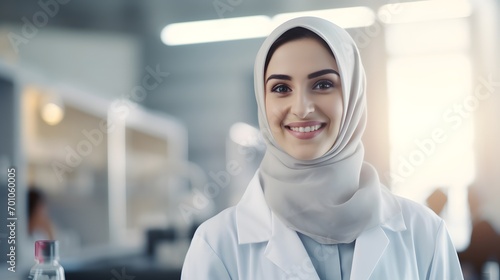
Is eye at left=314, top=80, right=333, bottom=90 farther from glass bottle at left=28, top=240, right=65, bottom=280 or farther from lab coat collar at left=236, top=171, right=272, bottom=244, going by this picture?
glass bottle at left=28, top=240, right=65, bottom=280

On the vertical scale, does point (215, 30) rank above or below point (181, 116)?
above

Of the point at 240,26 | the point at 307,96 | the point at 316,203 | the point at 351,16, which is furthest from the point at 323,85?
the point at 240,26

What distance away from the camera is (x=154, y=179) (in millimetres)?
2359

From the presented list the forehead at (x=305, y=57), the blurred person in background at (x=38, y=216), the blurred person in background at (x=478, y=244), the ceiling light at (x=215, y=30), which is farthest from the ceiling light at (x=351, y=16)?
the blurred person in background at (x=38, y=216)

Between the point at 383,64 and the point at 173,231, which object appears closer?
the point at 383,64

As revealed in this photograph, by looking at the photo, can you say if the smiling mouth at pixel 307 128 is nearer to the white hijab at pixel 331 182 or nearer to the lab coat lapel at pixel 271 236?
the white hijab at pixel 331 182

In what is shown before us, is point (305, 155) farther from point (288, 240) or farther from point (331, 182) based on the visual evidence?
point (288, 240)

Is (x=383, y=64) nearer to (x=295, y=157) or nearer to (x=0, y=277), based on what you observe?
(x=295, y=157)

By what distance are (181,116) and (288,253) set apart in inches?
41.9

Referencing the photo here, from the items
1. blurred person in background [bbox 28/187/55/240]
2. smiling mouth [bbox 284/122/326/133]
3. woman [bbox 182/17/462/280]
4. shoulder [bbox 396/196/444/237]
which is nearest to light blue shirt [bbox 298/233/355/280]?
woman [bbox 182/17/462/280]

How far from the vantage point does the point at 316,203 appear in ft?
4.60

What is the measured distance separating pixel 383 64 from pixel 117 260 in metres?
1.25

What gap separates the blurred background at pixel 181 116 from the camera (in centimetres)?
204

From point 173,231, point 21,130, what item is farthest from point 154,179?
point 21,130
